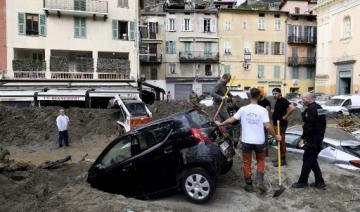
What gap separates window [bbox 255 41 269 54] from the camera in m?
56.2

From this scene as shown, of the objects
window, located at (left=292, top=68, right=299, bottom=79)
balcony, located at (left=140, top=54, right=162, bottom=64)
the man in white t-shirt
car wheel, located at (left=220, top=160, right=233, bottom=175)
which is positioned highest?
balcony, located at (left=140, top=54, right=162, bottom=64)

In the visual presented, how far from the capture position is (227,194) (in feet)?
25.1

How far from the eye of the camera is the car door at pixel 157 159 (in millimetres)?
7398

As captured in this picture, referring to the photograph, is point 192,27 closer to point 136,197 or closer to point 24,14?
point 24,14

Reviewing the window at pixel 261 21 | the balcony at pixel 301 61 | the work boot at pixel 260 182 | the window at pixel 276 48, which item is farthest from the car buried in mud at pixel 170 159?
the balcony at pixel 301 61

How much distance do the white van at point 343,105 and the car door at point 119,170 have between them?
884 inches

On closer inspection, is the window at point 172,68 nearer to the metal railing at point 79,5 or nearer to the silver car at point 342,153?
the metal railing at point 79,5

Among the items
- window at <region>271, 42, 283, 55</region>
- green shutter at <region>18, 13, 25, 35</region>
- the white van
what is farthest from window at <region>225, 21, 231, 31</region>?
green shutter at <region>18, 13, 25, 35</region>

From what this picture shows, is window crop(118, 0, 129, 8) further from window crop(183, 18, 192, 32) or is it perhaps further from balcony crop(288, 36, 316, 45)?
balcony crop(288, 36, 316, 45)

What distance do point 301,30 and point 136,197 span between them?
5466cm

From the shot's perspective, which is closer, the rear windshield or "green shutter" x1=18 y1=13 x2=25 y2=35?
the rear windshield

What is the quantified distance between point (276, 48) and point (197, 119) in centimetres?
5159

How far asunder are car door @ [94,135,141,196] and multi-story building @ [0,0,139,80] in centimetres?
2717

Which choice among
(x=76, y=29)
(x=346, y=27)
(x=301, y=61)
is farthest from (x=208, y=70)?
(x=76, y=29)
